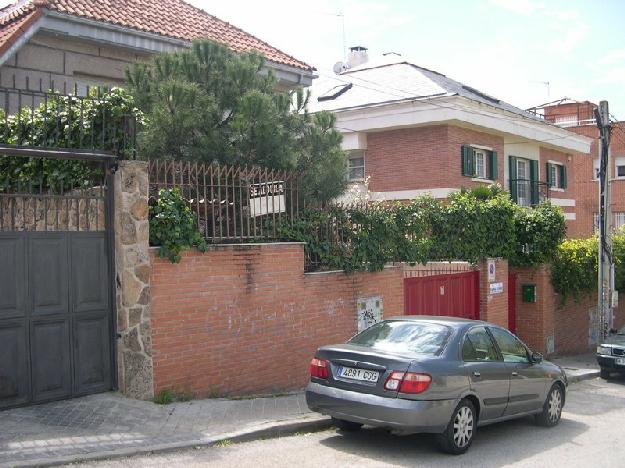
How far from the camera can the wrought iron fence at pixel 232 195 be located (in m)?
9.40

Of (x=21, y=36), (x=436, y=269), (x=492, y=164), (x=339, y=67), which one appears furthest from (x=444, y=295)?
(x=339, y=67)

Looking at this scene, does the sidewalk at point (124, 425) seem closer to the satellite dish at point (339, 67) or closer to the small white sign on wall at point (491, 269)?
the small white sign on wall at point (491, 269)

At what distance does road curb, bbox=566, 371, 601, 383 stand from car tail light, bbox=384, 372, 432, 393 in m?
8.94

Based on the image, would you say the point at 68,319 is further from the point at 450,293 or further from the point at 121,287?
the point at 450,293

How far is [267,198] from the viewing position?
10.5m

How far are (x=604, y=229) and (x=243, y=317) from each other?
11.5 meters

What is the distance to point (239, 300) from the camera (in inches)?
387

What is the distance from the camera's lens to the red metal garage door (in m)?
13.7

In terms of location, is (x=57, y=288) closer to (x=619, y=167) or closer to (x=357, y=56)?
(x=357, y=56)

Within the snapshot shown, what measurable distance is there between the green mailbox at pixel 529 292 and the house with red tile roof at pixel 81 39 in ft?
28.5

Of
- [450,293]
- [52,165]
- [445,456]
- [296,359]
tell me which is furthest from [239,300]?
[450,293]

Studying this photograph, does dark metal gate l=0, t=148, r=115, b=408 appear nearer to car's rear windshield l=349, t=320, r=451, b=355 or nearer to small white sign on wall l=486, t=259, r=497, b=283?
car's rear windshield l=349, t=320, r=451, b=355

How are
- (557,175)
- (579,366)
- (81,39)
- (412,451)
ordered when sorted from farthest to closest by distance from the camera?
(557,175) < (579,366) < (81,39) < (412,451)

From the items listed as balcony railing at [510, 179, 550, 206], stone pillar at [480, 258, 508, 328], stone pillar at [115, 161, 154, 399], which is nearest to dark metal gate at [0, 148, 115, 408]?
stone pillar at [115, 161, 154, 399]
